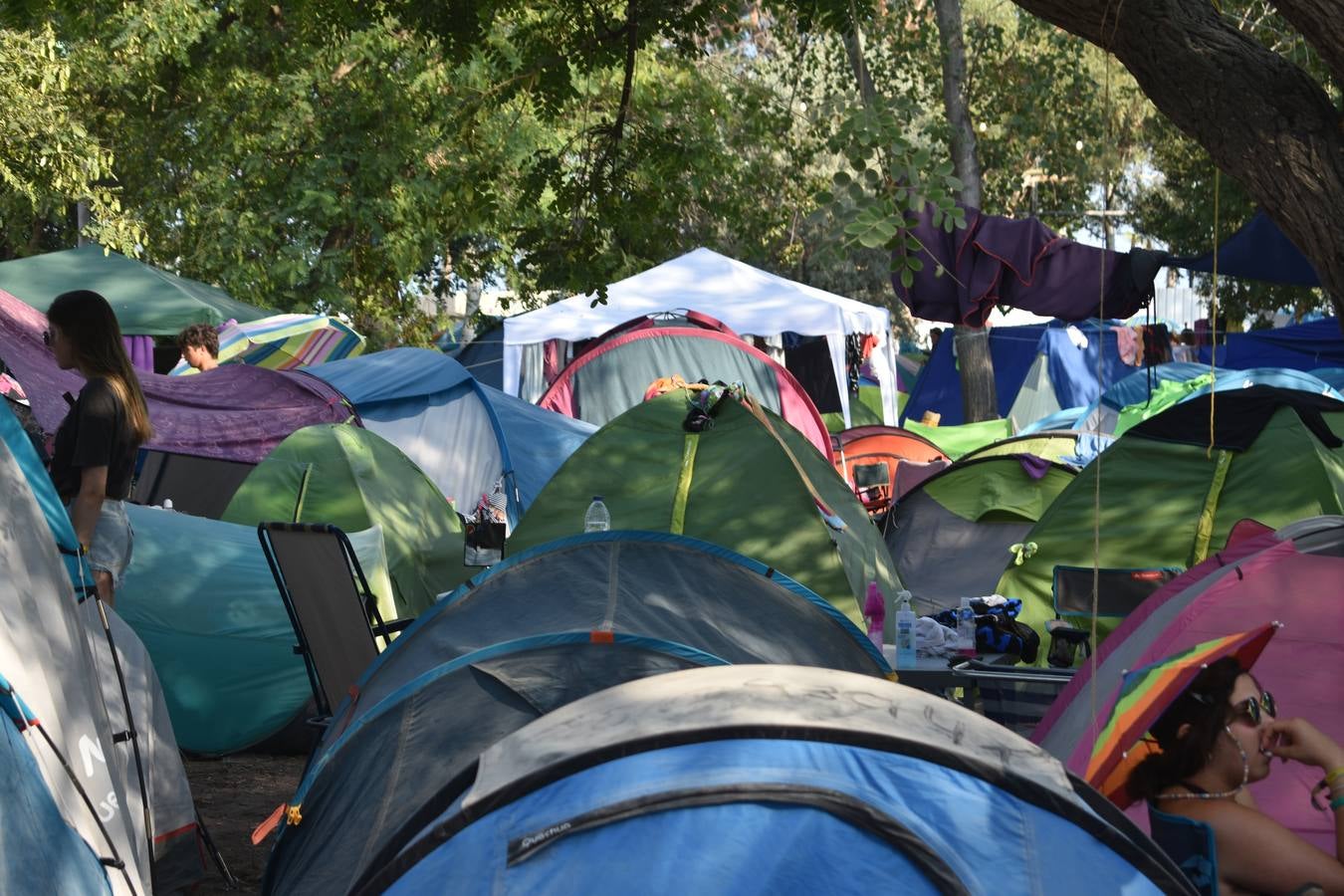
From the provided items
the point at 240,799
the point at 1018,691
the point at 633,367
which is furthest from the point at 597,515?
the point at 633,367

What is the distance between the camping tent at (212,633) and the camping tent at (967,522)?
4056 millimetres

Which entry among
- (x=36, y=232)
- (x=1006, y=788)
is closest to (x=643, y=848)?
(x=1006, y=788)

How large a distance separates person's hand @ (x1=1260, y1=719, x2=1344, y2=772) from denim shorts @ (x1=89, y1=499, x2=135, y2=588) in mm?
3577

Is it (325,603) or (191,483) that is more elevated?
(325,603)

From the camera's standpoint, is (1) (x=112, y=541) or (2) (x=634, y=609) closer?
(2) (x=634, y=609)

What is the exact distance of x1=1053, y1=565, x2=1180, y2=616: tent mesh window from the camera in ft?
22.8

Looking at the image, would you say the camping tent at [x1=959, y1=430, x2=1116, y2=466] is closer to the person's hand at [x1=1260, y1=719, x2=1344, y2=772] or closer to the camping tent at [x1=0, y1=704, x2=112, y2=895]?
the person's hand at [x1=1260, y1=719, x2=1344, y2=772]

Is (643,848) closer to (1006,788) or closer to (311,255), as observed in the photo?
(1006,788)

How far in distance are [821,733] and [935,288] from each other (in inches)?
237

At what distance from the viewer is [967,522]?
32.0 ft

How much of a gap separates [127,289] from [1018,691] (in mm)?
11066

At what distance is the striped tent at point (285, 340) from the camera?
47.4 feet

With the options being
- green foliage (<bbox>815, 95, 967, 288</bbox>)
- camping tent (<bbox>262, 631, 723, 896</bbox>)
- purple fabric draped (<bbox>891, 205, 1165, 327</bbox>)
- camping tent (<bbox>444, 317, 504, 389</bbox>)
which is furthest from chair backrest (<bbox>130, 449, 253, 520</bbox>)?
camping tent (<bbox>444, 317, 504, 389</bbox>)

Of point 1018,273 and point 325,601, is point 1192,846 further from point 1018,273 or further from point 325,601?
point 1018,273
